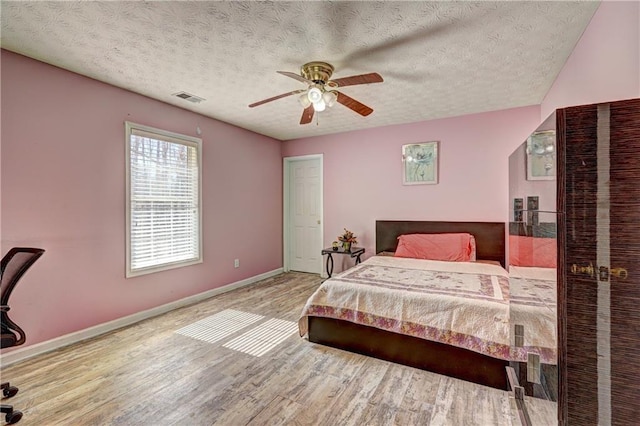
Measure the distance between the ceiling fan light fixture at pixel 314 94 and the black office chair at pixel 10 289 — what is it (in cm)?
220

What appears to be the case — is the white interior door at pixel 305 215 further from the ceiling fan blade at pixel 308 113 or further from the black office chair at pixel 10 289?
the black office chair at pixel 10 289

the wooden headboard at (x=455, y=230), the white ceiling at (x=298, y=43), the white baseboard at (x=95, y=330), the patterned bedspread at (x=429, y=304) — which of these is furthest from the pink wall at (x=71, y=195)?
the wooden headboard at (x=455, y=230)

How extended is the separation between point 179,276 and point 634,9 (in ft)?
14.9

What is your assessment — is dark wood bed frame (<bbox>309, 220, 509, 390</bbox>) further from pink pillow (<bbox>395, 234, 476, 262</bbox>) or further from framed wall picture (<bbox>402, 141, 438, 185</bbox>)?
framed wall picture (<bbox>402, 141, 438, 185</bbox>)

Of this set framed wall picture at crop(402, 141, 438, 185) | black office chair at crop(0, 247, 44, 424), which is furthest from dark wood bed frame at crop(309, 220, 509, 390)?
framed wall picture at crop(402, 141, 438, 185)

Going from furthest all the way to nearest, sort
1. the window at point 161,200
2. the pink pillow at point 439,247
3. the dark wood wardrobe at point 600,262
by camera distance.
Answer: the pink pillow at point 439,247 < the window at point 161,200 < the dark wood wardrobe at point 600,262

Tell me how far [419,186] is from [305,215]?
222 cm

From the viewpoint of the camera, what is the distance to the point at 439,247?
3822 mm

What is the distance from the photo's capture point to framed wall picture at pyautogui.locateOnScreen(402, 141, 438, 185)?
4168 millimetres

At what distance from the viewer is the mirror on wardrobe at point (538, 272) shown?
87 centimetres

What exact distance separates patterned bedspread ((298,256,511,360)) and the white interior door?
90.9 inches

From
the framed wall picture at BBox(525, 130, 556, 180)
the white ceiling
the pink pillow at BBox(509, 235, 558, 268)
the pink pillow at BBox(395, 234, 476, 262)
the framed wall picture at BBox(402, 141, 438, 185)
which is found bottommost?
the pink pillow at BBox(395, 234, 476, 262)

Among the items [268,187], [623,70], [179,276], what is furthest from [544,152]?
[268,187]

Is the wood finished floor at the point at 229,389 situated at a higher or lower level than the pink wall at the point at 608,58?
lower
